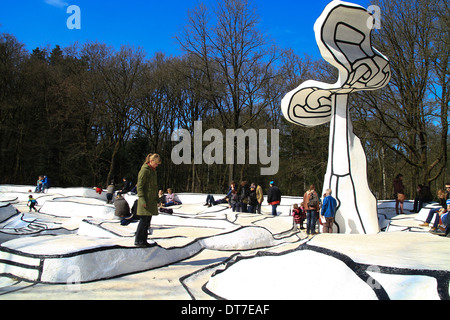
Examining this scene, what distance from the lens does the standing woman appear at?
491 cm

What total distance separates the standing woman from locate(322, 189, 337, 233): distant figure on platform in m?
5.51

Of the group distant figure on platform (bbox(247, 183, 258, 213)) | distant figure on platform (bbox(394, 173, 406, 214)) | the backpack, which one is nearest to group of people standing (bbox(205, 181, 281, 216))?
distant figure on platform (bbox(247, 183, 258, 213))

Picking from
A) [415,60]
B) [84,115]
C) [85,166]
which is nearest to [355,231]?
[415,60]

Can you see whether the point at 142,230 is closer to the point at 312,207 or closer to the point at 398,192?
the point at 312,207

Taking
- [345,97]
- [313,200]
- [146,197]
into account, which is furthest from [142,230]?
[345,97]

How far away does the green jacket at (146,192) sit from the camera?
16.1 ft

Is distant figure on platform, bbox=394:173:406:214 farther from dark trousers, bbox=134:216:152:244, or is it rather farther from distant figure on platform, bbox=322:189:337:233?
dark trousers, bbox=134:216:152:244

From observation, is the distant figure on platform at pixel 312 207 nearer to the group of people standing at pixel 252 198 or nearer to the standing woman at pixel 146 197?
the group of people standing at pixel 252 198

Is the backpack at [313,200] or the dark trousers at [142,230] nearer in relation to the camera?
the dark trousers at [142,230]

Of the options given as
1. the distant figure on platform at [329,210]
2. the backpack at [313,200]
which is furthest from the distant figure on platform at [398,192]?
the backpack at [313,200]

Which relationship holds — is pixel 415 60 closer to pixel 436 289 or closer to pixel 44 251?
pixel 436 289

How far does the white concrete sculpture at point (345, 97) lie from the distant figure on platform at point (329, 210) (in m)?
0.48

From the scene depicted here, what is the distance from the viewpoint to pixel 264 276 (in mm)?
3721

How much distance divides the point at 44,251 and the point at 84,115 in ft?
81.1
